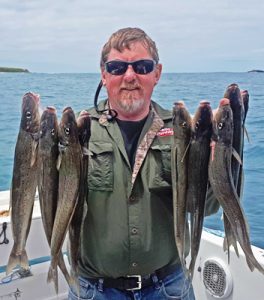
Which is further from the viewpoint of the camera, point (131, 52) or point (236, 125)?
point (131, 52)

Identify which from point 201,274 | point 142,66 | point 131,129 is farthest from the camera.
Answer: point 201,274

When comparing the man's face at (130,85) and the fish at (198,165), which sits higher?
the man's face at (130,85)

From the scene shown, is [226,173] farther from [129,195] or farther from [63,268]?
[63,268]

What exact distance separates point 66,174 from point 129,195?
25.3 inches

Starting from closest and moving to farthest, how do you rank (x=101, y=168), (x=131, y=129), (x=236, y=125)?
(x=236, y=125)
(x=101, y=168)
(x=131, y=129)

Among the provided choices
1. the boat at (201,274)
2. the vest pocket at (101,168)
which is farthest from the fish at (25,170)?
the boat at (201,274)

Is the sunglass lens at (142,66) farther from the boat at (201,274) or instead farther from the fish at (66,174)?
the boat at (201,274)

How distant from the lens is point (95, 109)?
11.1 ft

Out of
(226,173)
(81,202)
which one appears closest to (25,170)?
(81,202)

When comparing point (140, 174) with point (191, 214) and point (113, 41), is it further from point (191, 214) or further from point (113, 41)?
point (113, 41)

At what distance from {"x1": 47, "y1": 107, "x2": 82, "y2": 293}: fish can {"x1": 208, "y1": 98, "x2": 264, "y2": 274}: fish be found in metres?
0.76

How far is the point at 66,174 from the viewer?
8.59ft

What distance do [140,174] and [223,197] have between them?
656mm

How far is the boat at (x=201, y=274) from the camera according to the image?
181 inches
